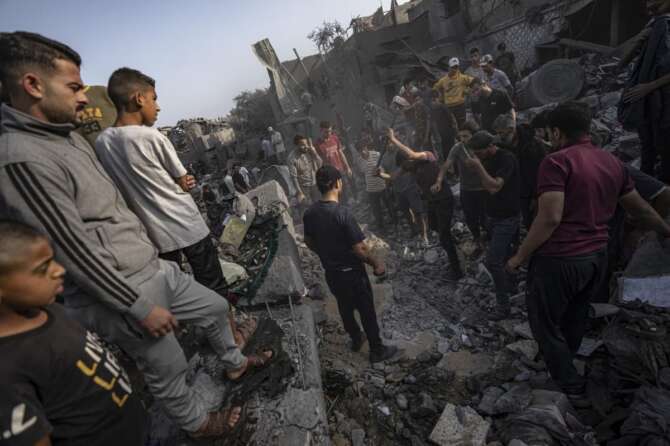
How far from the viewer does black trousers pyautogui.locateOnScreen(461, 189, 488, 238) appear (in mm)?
4527

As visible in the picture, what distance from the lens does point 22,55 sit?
1438 millimetres

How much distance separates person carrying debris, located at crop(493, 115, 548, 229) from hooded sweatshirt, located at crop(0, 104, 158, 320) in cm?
374

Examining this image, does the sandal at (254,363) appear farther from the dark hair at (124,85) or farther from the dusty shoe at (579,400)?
the dusty shoe at (579,400)

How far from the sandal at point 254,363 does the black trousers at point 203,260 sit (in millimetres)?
615

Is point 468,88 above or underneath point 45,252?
underneath

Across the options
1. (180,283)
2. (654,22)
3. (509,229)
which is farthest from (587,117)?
(180,283)

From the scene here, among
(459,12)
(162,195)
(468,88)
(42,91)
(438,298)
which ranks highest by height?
(459,12)

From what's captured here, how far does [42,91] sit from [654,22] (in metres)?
5.25

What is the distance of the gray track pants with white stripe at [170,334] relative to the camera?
5.31 feet

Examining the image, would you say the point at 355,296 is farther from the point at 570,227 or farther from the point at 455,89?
the point at 455,89

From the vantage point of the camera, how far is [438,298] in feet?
15.2

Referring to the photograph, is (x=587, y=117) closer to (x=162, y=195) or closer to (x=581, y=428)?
(x=581, y=428)

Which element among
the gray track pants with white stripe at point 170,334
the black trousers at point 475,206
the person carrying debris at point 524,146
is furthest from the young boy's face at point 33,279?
the black trousers at point 475,206

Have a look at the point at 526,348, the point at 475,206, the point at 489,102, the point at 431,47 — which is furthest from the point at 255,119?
the point at 526,348
